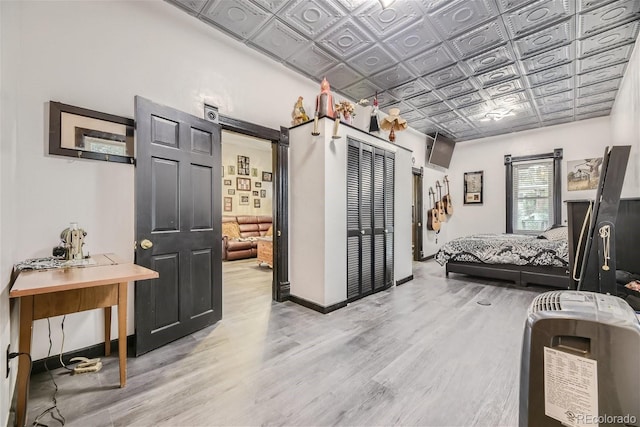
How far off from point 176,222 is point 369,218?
7.99 feet

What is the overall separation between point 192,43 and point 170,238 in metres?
1.98

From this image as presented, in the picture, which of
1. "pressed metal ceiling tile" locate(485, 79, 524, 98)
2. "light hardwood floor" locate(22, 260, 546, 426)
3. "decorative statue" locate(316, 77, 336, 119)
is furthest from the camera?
"pressed metal ceiling tile" locate(485, 79, 524, 98)

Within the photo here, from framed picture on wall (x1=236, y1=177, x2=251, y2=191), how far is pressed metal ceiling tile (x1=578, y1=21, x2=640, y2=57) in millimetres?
6957

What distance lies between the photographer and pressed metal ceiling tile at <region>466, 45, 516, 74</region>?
3305 mm

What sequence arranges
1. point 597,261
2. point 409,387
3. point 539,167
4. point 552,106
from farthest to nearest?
point 539,167
point 552,106
point 409,387
point 597,261

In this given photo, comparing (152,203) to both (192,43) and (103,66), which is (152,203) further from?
(192,43)

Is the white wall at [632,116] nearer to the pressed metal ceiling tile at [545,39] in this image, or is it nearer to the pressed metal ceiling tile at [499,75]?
the pressed metal ceiling tile at [545,39]

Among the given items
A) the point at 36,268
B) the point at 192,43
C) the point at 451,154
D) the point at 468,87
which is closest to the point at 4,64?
the point at 36,268

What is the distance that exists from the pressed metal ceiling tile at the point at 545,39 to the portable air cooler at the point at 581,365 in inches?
134

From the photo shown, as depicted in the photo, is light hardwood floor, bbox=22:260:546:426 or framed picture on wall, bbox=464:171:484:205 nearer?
light hardwood floor, bbox=22:260:546:426

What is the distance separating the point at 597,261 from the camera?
1.67 meters

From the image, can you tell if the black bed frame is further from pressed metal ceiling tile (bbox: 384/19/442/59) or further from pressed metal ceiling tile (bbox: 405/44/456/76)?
pressed metal ceiling tile (bbox: 384/19/442/59)

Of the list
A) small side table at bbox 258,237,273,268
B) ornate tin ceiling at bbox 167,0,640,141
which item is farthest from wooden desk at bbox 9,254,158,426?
small side table at bbox 258,237,273,268

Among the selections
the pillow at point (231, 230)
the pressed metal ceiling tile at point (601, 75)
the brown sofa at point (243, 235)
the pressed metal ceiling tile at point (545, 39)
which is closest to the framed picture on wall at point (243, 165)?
the brown sofa at point (243, 235)
